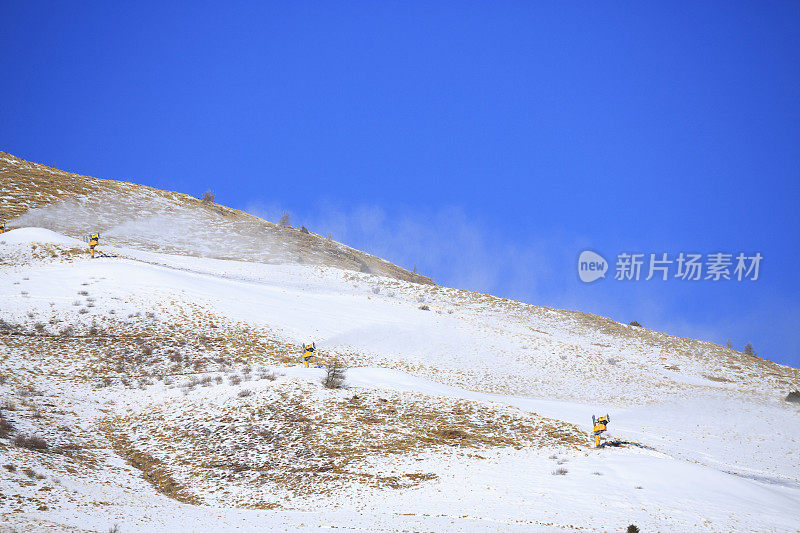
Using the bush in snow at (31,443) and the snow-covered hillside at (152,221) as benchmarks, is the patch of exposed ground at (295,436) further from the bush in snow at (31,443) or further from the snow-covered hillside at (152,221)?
the snow-covered hillside at (152,221)

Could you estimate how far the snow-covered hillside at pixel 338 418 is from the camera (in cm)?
1235

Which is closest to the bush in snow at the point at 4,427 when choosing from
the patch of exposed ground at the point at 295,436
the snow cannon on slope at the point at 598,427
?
the patch of exposed ground at the point at 295,436

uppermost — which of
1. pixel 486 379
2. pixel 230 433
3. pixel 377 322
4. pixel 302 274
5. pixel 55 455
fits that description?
pixel 302 274

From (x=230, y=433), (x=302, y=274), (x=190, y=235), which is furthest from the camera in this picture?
(x=190, y=235)

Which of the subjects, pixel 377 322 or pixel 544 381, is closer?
pixel 544 381

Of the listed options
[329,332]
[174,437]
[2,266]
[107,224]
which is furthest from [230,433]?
[107,224]

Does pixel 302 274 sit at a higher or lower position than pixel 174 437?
higher

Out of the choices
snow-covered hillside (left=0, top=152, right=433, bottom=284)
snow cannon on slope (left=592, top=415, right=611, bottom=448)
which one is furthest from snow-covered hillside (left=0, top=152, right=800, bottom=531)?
snow-covered hillside (left=0, top=152, right=433, bottom=284)

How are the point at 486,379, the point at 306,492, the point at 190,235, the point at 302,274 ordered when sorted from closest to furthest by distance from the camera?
the point at 306,492, the point at 486,379, the point at 302,274, the point at 190,235

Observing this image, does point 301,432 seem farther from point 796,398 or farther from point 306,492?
point 796,398

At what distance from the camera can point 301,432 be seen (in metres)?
17.0

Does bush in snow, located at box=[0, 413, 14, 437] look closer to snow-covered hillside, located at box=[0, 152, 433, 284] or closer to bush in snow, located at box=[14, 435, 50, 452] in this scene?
bush in snow, located at box=[14, 435, 50, 452]

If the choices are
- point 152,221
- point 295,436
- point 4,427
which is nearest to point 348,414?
point 295,436

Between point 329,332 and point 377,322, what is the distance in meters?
4.12
